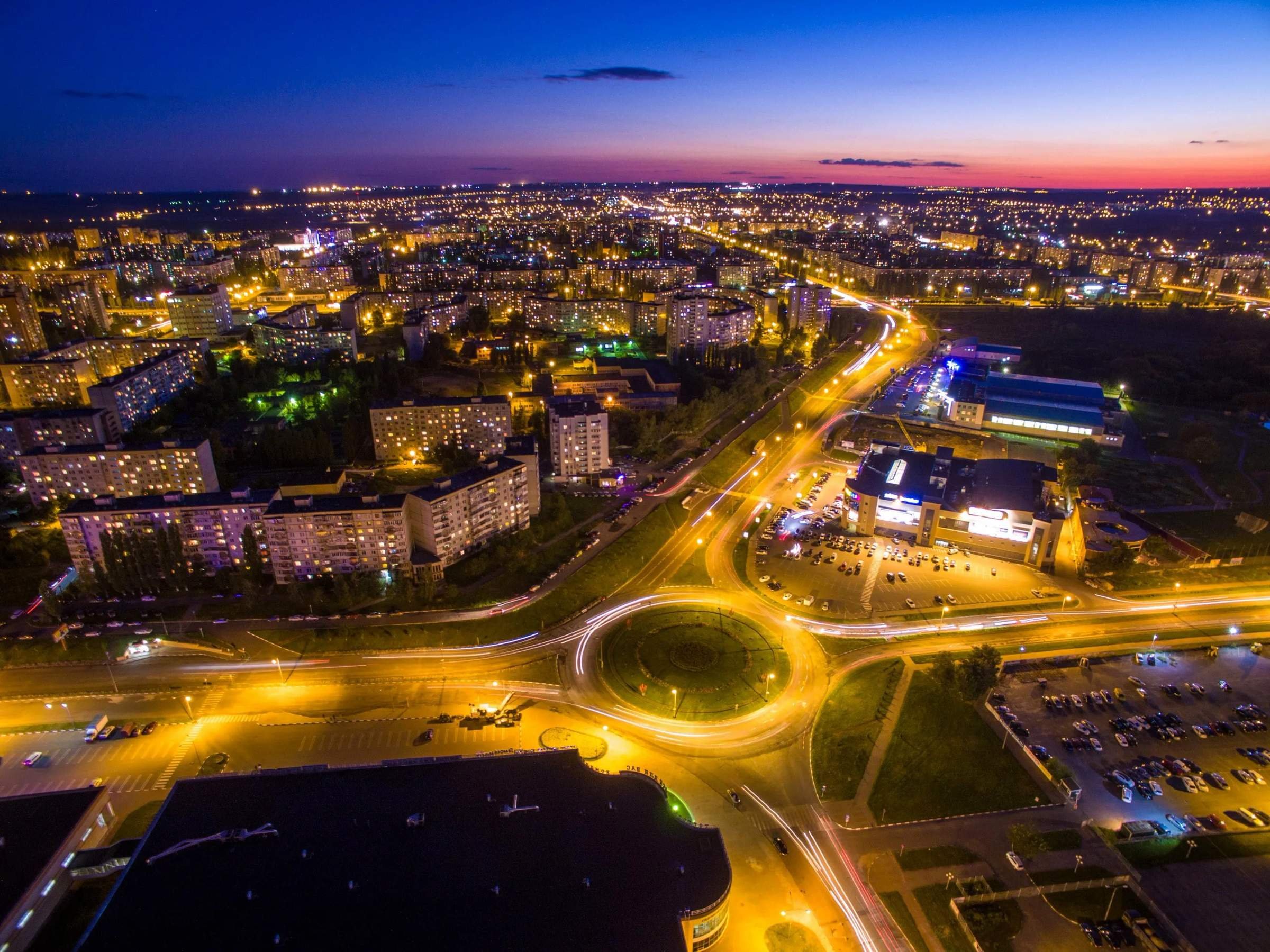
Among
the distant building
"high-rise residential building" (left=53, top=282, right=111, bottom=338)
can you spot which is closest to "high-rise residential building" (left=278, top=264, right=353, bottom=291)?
"high-rise residential building" (left=53, top=282, right=111, bottom=338)

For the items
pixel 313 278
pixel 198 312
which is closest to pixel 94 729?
pixel 198 312

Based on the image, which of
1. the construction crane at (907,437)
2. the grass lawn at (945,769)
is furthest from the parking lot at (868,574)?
the construction crane at (907,437)

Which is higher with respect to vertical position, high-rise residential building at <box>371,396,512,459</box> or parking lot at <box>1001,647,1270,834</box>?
high-rise residential building at <box>371,396,512,459</box>

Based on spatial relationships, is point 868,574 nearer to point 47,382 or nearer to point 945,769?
point 945,769

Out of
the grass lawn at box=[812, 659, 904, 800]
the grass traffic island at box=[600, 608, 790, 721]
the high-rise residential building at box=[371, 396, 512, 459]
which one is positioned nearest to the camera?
the grass lawn at box=[812, 659, 904, 800]

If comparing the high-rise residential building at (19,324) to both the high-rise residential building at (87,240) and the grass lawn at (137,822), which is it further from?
the high-rise residential building at (87,240)

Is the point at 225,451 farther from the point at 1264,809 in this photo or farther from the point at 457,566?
the point at 1264,809

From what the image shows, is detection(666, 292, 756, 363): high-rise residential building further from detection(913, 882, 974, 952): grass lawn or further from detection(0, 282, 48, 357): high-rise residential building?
detection(0, 282, 48, 357): high-rise residential building
